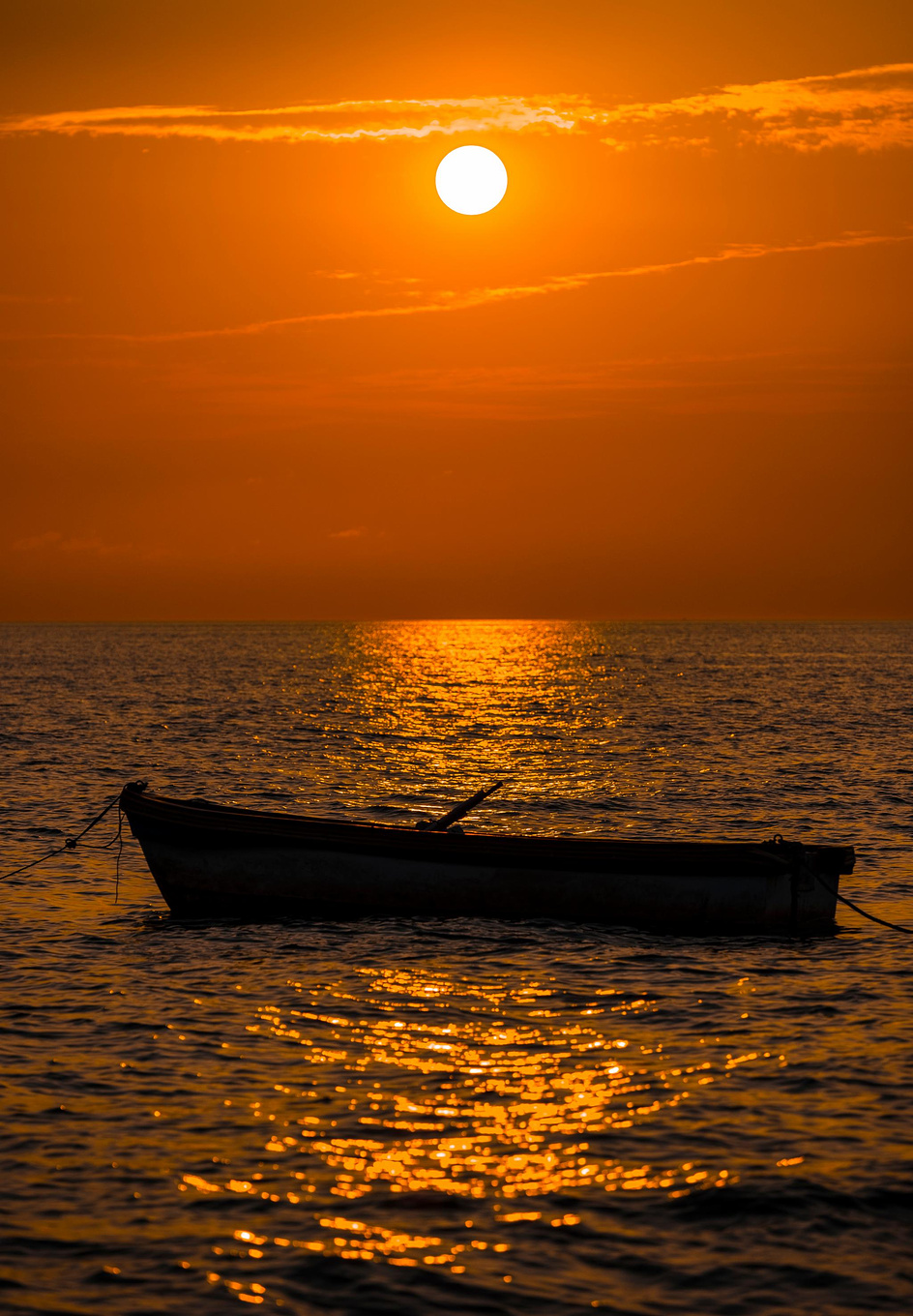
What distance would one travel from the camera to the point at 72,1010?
16.3 m

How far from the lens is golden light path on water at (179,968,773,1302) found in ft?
33.2

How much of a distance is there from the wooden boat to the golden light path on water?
3.72 metres

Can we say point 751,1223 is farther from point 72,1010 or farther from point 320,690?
point 320,690

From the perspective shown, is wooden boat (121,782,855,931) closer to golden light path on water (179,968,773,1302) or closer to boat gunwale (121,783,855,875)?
boat gunwale (121,783,855,875)

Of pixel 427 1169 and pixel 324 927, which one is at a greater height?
pixel 324 927

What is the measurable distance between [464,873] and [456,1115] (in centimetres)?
880

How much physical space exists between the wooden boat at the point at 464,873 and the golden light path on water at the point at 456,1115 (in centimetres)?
372

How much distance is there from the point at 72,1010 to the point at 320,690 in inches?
3612

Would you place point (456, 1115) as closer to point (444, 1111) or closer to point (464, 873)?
point (444, 1111)

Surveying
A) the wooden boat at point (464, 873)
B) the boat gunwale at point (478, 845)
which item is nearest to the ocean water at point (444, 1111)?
the wooden boat at point (464, 873)

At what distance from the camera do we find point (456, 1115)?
1250cm

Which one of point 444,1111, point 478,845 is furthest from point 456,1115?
point 478,845

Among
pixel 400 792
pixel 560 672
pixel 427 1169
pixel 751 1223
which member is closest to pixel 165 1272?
pixel 427 1169

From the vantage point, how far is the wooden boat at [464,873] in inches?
824
